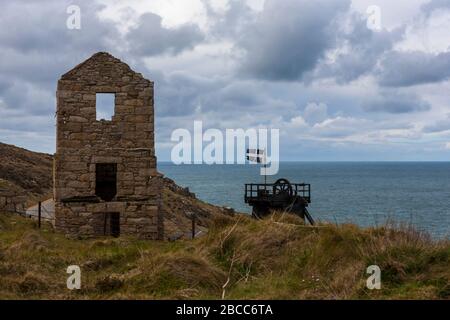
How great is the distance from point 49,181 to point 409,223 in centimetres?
2903

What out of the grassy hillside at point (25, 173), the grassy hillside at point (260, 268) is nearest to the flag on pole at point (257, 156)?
the grassy hillside at point (25, 173)

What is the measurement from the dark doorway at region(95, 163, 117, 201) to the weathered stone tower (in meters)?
2.13

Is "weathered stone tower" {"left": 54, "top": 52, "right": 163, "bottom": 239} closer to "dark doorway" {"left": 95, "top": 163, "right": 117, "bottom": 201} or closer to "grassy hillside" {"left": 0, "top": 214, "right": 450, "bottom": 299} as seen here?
"dark doorway" {"left": 95, "top": 163, "right": 117, "bottom": 201}

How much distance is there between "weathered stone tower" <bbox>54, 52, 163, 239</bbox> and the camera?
1747 centimetres

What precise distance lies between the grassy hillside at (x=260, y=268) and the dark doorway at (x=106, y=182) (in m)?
7.71

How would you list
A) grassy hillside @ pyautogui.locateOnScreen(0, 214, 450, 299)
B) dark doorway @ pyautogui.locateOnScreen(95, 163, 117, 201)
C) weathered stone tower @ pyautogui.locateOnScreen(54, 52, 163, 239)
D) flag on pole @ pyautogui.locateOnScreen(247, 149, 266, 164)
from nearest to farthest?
grassy hillside @ pyautogui.locateOnScreen(0, 214, 450, 299)
weathered stone tower @ pyautogui.locateOnScreen(54, 52, 163, 239)
dark doorway @ pyautogui.locateOnScreen(95, 163, 117, 201)
flag on pole @ pyautogui.locateOnScreen(247, 149, 266, 164)

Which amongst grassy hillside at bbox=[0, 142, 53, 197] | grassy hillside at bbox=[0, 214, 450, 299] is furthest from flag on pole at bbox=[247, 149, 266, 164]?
grassy hillside at bbox=[0, 214, 450, 299]

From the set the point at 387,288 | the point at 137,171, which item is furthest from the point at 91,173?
the point at 387,288

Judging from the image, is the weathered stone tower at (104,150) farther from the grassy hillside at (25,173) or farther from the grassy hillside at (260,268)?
the grassy hillside at (25,173)

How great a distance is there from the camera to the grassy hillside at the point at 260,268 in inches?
344

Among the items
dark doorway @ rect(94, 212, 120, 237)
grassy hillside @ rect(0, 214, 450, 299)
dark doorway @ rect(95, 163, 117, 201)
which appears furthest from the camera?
dark doorway @ rect(95, 163, 117, 201)
